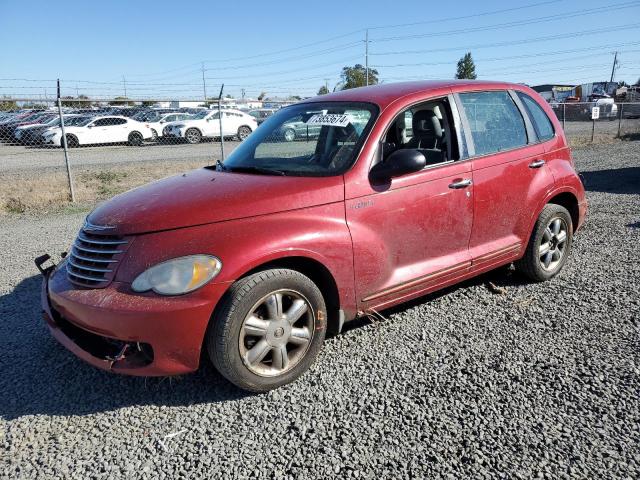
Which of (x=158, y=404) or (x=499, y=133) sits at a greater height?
(x=499, y=133)

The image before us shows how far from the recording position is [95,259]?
9.77 feet

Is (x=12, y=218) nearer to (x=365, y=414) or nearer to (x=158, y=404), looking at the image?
(x=158, y=404)

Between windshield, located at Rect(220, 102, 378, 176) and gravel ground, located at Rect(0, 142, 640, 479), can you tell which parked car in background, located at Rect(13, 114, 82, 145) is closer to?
gravel ground, located at Rect(0, 142, 640, 479)

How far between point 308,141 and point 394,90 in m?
0.76

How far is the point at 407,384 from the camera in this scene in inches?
121

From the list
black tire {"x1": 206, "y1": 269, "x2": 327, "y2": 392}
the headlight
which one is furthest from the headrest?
the headlight

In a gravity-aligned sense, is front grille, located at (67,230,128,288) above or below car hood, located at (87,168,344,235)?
below

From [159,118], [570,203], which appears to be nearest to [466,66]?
[159,118]

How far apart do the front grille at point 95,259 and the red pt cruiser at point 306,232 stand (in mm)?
10

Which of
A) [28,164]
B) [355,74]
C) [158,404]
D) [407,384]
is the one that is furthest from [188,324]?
[355,74]

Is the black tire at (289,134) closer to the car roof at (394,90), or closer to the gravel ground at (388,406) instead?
the car roof at (394,90)

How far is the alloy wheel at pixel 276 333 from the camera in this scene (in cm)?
293

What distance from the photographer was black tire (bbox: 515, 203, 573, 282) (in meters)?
4.45

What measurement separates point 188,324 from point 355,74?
2163 inches
